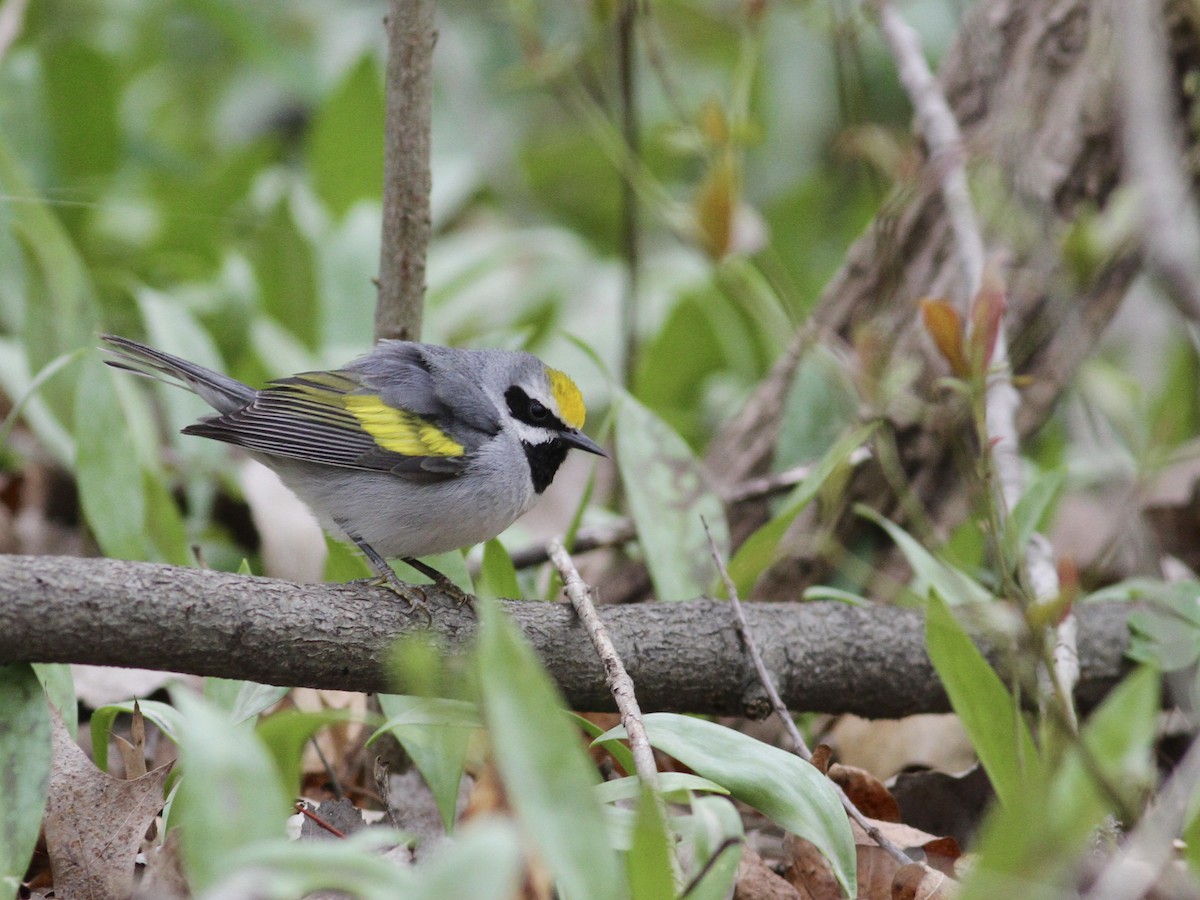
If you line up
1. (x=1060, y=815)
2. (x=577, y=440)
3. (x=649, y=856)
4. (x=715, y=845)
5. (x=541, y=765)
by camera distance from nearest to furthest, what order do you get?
(x=541, y=765) < (x=1060, y=815) < (x=649, y=856) < (x=715, y=845) < (x=577, y=440)

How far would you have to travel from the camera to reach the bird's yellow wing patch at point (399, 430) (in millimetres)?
3648

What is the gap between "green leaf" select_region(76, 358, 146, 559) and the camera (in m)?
3.50

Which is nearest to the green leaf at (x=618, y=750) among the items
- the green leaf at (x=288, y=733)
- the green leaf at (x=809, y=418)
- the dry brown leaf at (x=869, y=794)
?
the green leaf at (x=288, y=733)

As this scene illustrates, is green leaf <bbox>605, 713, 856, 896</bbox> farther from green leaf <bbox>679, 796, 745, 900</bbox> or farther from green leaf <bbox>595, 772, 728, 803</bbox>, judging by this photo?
green leaf <bbox>679, 796, 745, 900</bbox>

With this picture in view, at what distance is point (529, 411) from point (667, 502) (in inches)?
21.2

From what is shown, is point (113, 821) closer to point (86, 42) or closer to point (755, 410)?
point (755, 410)

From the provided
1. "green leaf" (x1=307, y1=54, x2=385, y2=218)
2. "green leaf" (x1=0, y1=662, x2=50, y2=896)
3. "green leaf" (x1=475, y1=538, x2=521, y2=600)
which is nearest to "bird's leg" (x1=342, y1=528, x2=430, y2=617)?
"green leaf" (x1=475, y1=538, x2=521, y2=600)

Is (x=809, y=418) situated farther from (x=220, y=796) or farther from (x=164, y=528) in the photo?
(x=220, y=796)

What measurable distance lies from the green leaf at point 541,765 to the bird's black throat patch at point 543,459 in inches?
83.8

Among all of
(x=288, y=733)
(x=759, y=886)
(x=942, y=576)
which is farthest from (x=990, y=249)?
(x=288, y=733)

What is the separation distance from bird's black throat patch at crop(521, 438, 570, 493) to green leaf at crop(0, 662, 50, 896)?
168cm

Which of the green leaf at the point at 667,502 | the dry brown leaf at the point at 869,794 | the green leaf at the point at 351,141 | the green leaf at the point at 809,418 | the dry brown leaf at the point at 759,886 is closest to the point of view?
the dry brown leaf at the point at 759,886

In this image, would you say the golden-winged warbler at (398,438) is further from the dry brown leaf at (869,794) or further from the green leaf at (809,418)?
the dry brown leaf at (869,794)

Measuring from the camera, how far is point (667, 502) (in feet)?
12.8
